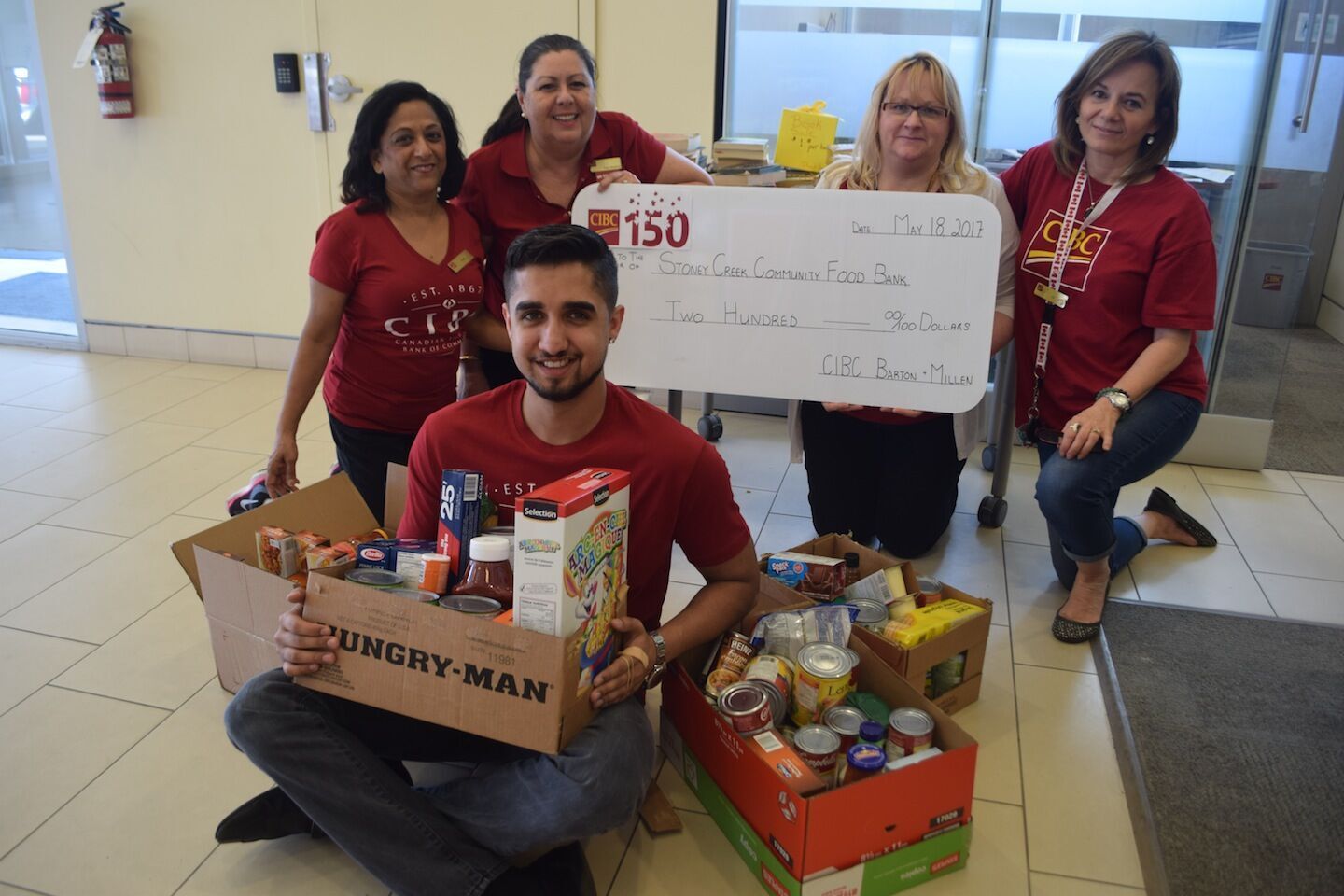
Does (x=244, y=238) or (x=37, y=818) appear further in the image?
(x=244, y=238)

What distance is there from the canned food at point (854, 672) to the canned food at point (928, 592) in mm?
324

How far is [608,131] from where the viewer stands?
97.5 inches

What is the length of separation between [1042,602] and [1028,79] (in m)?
2.05

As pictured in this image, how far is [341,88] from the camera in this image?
13.5 ft

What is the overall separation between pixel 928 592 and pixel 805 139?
4.58 feet

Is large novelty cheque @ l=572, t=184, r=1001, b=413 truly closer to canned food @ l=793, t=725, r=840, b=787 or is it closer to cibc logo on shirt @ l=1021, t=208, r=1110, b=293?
cibc logo on shirt @ l=1021, t=208, r=1110, b=293

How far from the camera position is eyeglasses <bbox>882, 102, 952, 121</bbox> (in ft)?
7.73

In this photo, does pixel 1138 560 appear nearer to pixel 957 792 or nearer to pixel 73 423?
pixel 957 792

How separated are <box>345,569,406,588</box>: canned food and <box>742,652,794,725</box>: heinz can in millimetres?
670

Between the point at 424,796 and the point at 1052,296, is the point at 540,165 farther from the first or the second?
the point at 424,796

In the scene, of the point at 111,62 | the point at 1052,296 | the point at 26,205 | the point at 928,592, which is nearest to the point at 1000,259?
the point at 1052,296

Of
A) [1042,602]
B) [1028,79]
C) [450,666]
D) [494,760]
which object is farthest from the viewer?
[1028,79]

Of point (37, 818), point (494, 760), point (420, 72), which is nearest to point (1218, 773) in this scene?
point (494, 760)

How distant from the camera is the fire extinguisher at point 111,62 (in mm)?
4219
